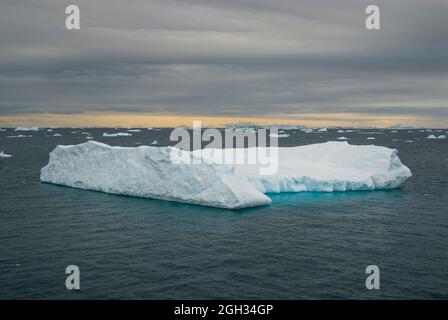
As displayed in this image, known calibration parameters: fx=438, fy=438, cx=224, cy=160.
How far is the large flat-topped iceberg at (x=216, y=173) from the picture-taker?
29.8 meters

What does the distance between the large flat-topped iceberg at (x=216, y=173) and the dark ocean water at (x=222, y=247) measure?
1266mm

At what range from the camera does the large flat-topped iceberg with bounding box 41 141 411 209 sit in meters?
29.8

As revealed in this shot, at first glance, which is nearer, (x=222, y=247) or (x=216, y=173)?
(x=222, y=247)

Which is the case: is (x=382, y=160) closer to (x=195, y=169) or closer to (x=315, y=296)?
(x=195, y=169)

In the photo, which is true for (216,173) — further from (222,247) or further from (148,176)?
(222,247)

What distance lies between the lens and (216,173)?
96.8ft

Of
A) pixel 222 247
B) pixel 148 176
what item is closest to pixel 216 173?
pixel 148 176

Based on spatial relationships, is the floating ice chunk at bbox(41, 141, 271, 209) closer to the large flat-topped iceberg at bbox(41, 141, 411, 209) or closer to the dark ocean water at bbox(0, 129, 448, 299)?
the large flat-topped iceberg at bbox(41, 141, 411, 209)

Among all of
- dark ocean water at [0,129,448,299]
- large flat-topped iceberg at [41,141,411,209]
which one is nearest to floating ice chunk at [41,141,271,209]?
large flat-topped iceberg at [41,141,411,209]

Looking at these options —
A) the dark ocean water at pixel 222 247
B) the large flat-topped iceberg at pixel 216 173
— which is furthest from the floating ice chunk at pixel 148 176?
the dark ocean water at pixel 222 247

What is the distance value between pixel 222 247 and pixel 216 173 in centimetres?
983

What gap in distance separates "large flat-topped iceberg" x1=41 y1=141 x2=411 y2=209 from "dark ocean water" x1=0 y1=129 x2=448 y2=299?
1266 millimetres
